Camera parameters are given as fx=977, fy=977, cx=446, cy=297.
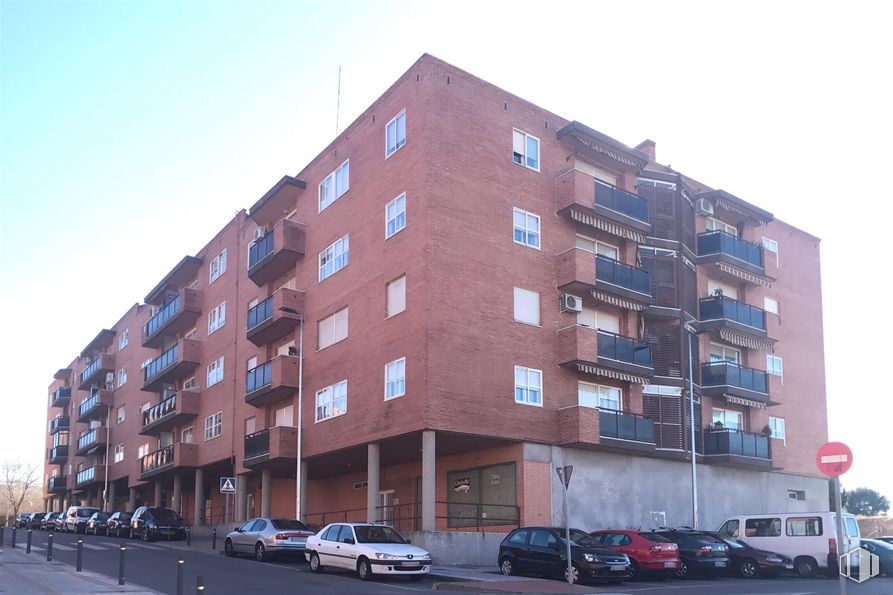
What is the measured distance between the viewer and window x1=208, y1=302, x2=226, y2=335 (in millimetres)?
50500

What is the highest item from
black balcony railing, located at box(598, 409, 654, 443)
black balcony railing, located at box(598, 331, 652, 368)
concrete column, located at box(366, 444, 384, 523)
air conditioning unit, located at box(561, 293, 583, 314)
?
air conditioning unit, located at box(561, 293, 583, 314)

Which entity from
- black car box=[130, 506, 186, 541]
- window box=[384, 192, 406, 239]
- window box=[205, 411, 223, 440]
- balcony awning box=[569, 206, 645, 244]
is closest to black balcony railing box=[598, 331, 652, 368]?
balcony awning box=[569, 206, 645, 244]

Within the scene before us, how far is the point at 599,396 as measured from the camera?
3591 cm

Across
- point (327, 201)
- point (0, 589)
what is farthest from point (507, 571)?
point (327, 201)

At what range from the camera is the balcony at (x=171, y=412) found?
52.4 m

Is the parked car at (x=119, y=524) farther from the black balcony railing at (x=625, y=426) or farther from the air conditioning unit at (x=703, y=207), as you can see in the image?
the air conditioning unit at (x=703, y=207)

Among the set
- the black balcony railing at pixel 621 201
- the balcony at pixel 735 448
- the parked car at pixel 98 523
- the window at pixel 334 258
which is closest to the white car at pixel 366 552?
the window at pixel 334 258

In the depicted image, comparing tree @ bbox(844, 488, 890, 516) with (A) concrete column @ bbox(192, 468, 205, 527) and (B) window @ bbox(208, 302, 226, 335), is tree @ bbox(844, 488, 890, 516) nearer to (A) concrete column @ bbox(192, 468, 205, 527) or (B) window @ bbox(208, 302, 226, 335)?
(A) concrete column @ bbox(192, 468, 205, 527)

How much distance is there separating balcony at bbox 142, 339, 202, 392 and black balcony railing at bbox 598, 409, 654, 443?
2673 cm

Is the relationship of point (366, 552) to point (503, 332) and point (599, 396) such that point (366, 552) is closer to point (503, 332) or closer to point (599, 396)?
point (503, 332)

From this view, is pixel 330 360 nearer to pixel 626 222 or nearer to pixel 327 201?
pixel 327 201

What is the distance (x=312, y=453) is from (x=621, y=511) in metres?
11.9

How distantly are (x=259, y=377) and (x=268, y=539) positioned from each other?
1253 centimetres

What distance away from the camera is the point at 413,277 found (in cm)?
3209
